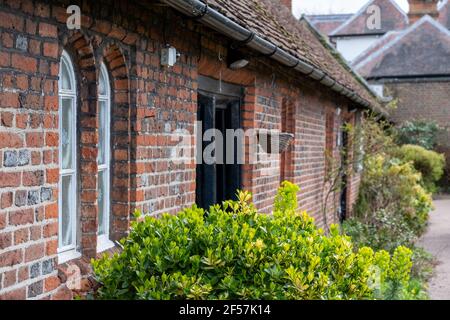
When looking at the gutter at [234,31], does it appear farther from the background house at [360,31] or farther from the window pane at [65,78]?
the background house at [360,31]

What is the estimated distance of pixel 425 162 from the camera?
24469mm

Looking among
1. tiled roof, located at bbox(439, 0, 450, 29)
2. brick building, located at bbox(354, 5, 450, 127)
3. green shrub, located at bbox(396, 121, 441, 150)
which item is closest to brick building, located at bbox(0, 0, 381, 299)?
green shrub, located at bbox(396, 121, 441, 150)

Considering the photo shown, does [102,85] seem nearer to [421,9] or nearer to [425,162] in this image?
[425,162]

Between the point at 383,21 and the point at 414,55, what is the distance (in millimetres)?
17122

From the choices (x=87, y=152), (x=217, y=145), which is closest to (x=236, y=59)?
(x=217, y=145)

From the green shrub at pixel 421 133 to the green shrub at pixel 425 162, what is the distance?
201 cm

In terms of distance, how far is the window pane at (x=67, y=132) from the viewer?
14.3ft

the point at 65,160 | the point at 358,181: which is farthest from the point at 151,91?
the point at 358,181

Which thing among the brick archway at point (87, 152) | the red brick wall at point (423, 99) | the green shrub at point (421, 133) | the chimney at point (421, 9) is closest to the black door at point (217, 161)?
the brick archway at point (87, 152)

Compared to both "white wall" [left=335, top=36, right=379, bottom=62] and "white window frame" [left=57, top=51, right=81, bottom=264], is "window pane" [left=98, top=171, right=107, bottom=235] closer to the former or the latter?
"white window frame" [left=57, top=51, right=81, bottom=264]

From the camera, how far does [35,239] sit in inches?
147

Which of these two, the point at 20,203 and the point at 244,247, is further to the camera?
the point at 244,247
